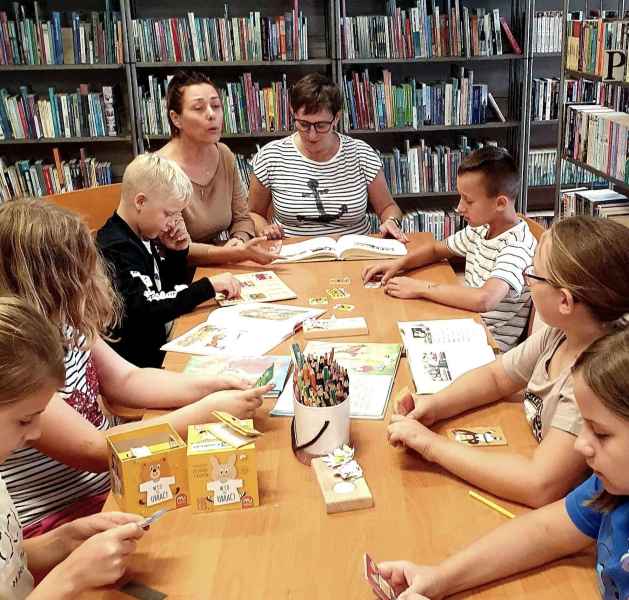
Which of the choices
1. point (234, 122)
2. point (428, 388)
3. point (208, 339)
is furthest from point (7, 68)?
point (428, 388)

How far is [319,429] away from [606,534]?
0.52 m

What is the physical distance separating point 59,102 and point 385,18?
1940 mm

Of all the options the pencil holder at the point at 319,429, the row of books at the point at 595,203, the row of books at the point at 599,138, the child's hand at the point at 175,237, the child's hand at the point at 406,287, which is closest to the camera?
the pencil holder at the point at 319,429

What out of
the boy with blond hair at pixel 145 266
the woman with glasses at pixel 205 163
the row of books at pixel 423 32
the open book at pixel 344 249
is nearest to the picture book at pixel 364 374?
the boy with blond hair at pixel 145 266

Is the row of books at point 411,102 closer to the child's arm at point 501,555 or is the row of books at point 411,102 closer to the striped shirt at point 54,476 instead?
the striped shirt at point 54,476

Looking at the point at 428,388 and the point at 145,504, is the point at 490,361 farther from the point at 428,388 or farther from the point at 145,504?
the point at 145,504

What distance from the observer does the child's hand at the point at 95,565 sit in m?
1.05

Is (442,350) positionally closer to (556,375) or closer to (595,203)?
(556,375)

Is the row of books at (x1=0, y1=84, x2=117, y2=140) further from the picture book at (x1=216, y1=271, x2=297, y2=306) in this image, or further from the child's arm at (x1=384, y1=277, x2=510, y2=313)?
the child's arm at (x1=384, y1=277, x2=510, y2=313)

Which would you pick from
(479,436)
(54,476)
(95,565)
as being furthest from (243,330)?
(95,565)

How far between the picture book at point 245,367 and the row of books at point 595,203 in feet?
8.20

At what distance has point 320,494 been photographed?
1.29 m

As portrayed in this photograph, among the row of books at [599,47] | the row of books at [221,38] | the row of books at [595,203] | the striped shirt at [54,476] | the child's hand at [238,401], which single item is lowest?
the row of books at [595,203]

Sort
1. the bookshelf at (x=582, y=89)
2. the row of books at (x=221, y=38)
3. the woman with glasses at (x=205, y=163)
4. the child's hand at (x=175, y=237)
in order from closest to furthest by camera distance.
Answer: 1. the child's hand at (x=175, y=237)
2. the woman with glasses at (x=205, y=163)
3. the bookshelf at (x=582, y=89)
4. the row of books at (x=221, y=38)
